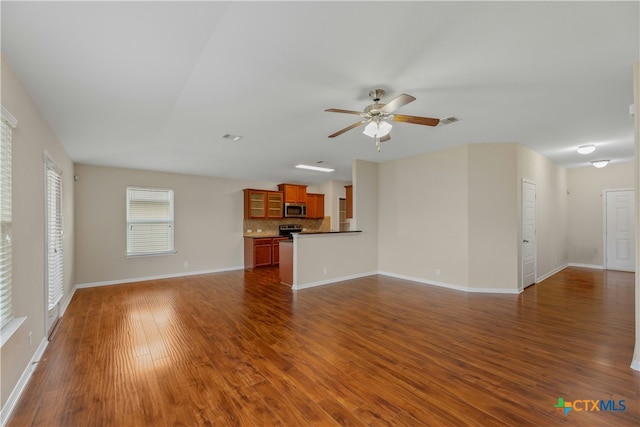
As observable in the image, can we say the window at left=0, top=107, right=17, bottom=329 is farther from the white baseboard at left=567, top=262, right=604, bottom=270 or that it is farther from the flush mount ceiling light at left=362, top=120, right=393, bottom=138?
the white baseboard at left=567, top=262, right=604, bottom=270

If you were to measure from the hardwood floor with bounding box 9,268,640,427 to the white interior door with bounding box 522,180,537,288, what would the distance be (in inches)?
28.3

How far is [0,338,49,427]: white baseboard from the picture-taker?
1.82 metres

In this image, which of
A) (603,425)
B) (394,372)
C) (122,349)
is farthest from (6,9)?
(603,425)

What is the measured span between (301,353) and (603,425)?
222 centimetres

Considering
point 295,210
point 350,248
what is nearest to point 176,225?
point 295,210

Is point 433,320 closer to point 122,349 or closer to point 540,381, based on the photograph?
point 540,381

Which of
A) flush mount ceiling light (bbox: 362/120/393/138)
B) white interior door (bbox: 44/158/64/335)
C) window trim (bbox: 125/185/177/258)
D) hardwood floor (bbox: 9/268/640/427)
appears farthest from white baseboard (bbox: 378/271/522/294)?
white interior door (bbox: 44/158/64/335)

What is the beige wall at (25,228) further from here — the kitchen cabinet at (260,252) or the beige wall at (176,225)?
the kitchen cabinet at (260,252)

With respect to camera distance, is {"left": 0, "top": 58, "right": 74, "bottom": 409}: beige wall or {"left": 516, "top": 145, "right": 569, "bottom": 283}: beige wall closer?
{"left": 0, "top": 58, "right": 74, "bottom": 409}: beige wall

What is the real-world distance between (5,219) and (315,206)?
7.11 meters

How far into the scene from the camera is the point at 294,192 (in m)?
8.36

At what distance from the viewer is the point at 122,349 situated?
9.24 ft

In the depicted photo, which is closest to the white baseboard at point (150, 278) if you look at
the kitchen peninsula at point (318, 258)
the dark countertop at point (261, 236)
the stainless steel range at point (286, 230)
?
the dark countertop at point (261, 236)

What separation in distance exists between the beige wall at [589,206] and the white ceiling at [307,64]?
13.0 ft
